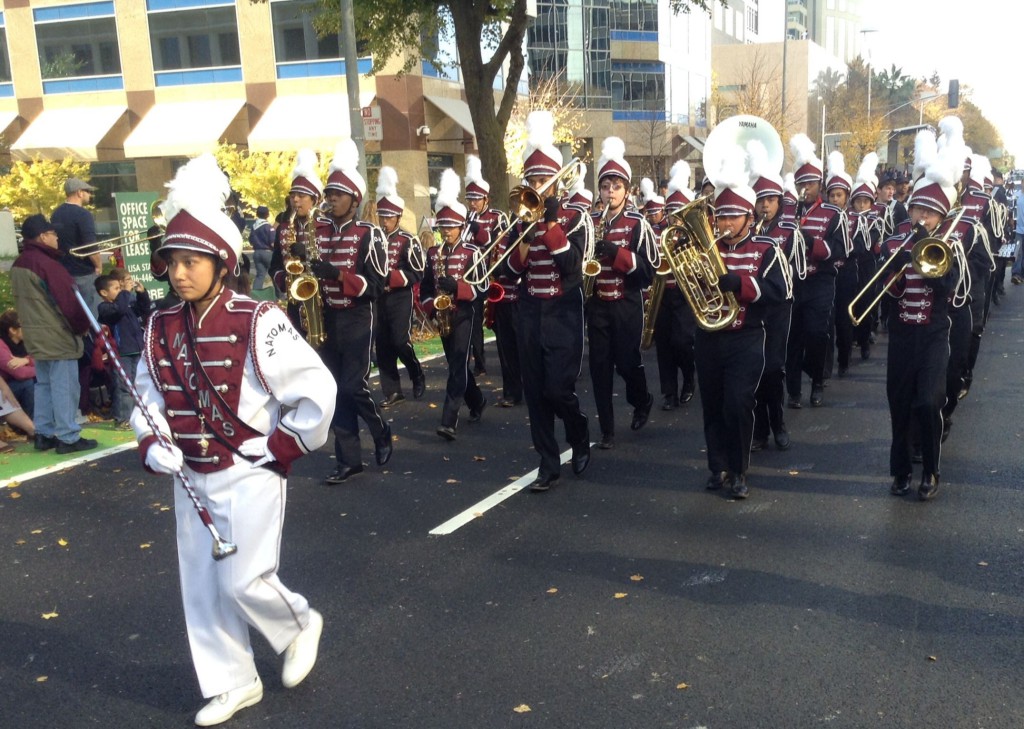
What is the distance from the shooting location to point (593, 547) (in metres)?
5.79

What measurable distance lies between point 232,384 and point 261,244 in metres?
14.1

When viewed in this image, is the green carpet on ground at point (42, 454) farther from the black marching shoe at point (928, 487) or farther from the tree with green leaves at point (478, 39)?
the tree with green leaves at point (478, 39)

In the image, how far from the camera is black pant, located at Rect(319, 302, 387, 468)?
724cm

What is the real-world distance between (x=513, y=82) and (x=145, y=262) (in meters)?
6.55

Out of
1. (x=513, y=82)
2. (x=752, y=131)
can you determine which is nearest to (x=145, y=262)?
(x=513, y=82)

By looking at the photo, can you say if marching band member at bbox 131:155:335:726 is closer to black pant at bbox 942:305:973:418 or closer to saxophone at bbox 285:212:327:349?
saxophone at bbox 285:212:327:349

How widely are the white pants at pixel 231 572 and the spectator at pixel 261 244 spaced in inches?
514

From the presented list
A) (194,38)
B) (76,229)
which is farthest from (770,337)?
(194,38)

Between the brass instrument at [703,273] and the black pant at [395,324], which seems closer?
the brass instrument at [703,273]

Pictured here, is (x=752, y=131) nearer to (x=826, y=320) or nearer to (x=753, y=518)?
(x=826, y=320)

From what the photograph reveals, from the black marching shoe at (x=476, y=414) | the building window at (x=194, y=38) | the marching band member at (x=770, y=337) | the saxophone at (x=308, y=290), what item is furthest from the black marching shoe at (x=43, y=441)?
the building window at (x=194, y=38)

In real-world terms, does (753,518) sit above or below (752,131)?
below

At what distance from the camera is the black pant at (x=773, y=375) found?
7605 mm

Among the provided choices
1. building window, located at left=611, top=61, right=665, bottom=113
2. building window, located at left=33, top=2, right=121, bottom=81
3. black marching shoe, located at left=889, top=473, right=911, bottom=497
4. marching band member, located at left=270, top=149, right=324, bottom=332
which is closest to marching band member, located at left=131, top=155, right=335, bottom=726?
marching band member, located at left=270, top=149, right=324, bottom=332
